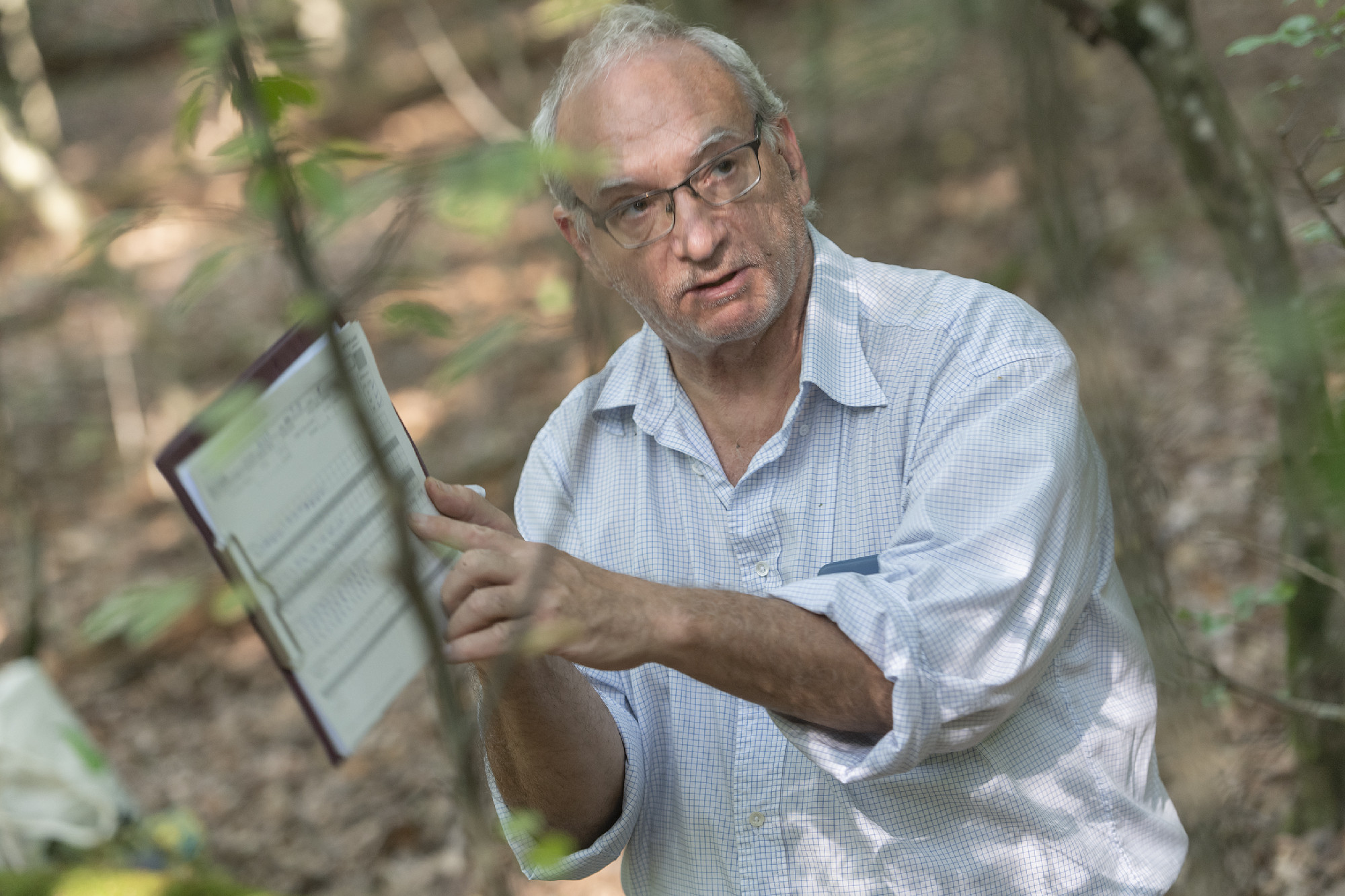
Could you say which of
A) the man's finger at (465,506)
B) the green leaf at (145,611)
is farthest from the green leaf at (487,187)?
the man's finger at (465,506)

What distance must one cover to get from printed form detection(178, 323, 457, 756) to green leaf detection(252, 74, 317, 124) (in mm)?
193

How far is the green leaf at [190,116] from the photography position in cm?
86

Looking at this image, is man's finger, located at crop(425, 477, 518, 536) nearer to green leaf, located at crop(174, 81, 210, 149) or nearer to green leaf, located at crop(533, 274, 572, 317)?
green leaf, located at crop(533, 274, 572, 317)

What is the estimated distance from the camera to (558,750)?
1873 millimetres

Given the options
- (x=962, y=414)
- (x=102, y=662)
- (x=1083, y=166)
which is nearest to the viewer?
(x=962, y=414)

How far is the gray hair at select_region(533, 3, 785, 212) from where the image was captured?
216cm

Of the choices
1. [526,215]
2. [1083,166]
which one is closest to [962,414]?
[1083,166]

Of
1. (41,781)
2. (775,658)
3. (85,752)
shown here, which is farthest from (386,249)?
(41,781)

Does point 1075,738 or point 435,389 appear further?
point 1075,738

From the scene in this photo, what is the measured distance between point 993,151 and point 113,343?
25.0 ft

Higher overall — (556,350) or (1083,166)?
(1083,166)

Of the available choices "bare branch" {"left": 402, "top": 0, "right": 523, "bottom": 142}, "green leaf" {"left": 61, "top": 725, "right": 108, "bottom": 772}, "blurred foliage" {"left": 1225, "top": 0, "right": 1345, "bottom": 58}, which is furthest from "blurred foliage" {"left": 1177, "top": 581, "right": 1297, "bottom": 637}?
"bare branch" {"left": 402, "top": 0, "right": 523, "bottom": 142}

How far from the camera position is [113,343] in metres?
9.43

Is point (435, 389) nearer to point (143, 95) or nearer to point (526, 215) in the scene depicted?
point (526, 215)
